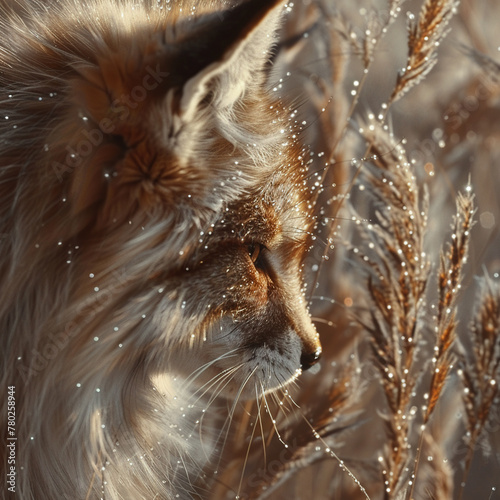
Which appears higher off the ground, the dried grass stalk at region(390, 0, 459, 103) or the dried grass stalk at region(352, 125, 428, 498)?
the dried grass stalk at region(390, 0, 459, 103)

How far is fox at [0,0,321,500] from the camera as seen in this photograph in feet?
2.35

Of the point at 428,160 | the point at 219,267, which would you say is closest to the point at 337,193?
the point at 428,160

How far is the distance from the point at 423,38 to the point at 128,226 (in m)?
0.60

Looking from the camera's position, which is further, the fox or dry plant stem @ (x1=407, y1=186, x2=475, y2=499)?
dry plant stem @ (x1=407, y1=186, x2=475, y2=499)

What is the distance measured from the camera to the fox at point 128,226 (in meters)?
0.72

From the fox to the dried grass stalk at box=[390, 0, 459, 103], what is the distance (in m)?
0.26

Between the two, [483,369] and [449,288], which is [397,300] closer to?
[449,288]

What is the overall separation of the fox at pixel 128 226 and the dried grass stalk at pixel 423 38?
0.85 ft

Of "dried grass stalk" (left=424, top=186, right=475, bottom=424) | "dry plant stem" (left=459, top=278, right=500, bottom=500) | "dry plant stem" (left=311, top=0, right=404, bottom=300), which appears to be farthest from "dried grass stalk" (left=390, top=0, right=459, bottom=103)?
"dry plant stem" (left=459, top=278, right=500, bottom=500)

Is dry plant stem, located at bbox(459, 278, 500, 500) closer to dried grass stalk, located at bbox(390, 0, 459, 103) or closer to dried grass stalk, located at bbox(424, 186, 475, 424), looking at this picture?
dried grass stalk, located at bbox(424, 186, 475, 424)

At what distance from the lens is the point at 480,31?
1329 mm

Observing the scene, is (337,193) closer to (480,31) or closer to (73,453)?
(480,31)

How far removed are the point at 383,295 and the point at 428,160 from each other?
0.41 m

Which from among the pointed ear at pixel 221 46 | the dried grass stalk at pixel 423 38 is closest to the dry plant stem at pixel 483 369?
the dried grass stalk at pixel 423 38
